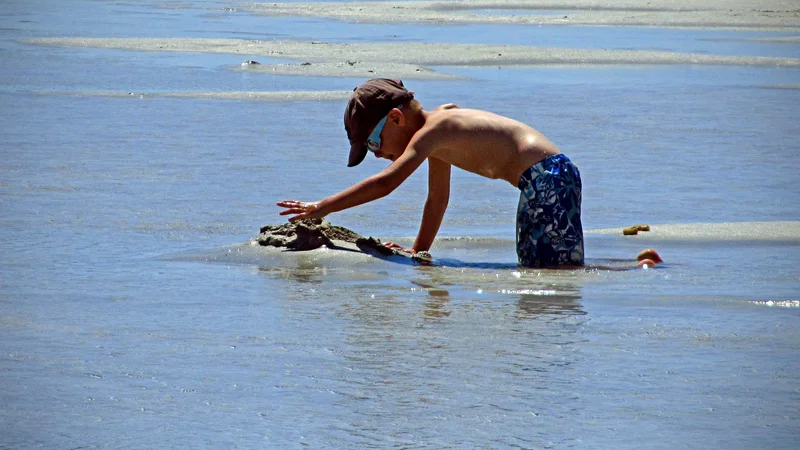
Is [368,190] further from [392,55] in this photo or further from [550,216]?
[392,55]

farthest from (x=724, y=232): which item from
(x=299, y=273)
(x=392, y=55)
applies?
(x=392, y=55)

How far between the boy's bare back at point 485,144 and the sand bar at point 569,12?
1748 centimetres

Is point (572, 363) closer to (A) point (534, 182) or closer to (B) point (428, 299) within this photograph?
(B) point (428, 299)

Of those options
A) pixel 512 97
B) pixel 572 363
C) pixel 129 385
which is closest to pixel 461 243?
pixel 572 363

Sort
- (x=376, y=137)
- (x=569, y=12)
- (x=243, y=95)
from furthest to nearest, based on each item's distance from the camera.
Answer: (x=569, y=12), (x=243, y=95), (x=376, y=137)

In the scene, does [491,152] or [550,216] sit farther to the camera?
[491,152]

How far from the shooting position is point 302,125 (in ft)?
32.8

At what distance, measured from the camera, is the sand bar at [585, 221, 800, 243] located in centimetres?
621

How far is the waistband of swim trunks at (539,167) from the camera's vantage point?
5477mm

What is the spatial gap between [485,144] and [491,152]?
5 centimetres

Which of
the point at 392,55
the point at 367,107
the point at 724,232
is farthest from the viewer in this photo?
the point at 392,55

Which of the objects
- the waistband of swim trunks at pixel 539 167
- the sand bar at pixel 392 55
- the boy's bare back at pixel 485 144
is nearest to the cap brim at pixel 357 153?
the boy's bare back at pixel 485 144

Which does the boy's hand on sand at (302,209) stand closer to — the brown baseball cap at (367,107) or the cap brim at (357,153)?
the brown baseball cap at (367,107)

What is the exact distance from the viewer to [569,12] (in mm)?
26375
